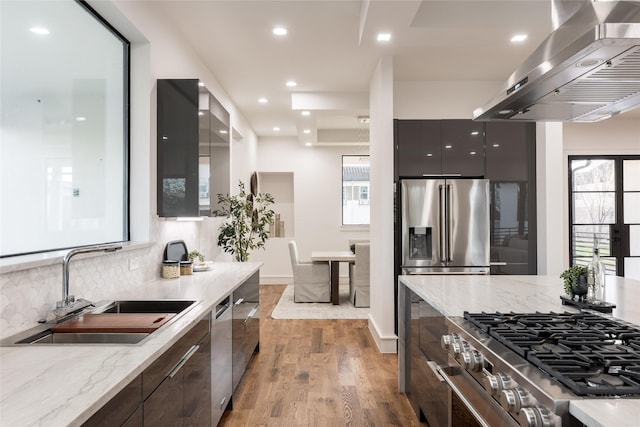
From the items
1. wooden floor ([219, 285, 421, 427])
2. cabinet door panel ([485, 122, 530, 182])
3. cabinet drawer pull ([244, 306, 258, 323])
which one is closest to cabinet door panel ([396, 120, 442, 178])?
cabinet door panel ([485, 122, 530, 182])

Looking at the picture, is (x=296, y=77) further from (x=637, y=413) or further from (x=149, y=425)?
(x=637, y=413)

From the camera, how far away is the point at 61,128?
206cm

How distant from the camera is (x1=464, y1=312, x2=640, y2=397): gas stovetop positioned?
979 mm

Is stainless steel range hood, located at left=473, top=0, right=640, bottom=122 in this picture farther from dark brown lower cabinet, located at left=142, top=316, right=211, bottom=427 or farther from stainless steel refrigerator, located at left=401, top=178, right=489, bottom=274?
stainless steel refrigerator, located at left=401, top=178, right=489, bottom=274

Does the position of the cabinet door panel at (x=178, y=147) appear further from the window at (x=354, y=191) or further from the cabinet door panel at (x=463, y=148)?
the window at (x=354, y=191)

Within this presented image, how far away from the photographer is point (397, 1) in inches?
109

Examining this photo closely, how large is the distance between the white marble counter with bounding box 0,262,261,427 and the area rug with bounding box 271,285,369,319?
373 cm

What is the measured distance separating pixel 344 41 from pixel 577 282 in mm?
2800

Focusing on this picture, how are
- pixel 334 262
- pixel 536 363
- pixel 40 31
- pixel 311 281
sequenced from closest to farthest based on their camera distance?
pixel 536 363, pixel 40 31, pixel 334 262, pixel 311 281

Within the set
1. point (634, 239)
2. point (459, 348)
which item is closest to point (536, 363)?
point (459, 348)

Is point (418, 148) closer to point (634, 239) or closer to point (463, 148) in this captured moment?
point (463, 148)

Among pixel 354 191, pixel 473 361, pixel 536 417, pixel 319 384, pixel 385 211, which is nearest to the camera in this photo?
pixel 536 417

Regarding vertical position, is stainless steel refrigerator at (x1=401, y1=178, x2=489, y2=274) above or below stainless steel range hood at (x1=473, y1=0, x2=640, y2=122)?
below

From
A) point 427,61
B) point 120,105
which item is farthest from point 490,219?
point 120,105
